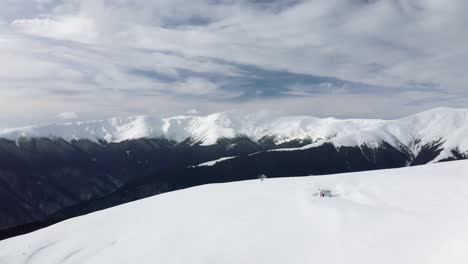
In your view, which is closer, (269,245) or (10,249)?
(269,245)

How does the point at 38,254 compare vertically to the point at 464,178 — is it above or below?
below

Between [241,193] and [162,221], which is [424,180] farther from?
[162,221]

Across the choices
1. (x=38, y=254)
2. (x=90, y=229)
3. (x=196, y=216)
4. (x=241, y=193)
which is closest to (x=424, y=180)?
(x=241, y=193)

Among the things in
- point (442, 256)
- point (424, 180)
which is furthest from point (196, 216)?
point (424, 180)

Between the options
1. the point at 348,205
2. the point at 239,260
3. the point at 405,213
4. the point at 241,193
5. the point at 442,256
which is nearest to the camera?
the point at 442,256

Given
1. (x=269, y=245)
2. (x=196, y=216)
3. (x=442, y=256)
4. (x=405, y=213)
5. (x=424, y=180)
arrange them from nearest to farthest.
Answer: (x=442, y=256) < (x=269, y=245) < (x=405, y=213) < (x=196, y=216) < (x=424, y=180)

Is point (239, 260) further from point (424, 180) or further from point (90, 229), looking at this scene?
point (424, 180)
